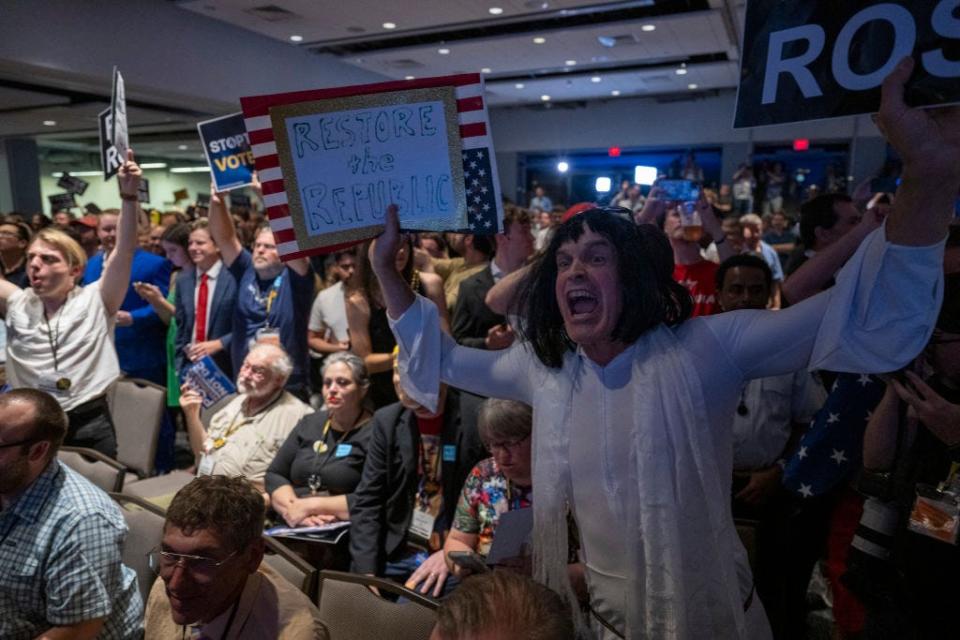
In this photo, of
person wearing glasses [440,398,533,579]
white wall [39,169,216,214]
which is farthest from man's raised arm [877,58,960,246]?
white wall [39,169,216,214]

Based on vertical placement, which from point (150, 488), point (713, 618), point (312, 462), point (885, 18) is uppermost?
point (885, 18)

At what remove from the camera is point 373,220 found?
1.51 meters

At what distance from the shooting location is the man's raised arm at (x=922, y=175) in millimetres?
903

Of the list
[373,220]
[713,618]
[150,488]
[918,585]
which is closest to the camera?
[713,618]

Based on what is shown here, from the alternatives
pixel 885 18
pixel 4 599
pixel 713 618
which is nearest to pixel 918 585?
pixel 713 618

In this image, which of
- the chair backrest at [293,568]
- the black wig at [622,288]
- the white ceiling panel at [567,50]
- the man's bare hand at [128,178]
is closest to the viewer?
the black wig at [622,288]

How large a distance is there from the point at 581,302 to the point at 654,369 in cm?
20

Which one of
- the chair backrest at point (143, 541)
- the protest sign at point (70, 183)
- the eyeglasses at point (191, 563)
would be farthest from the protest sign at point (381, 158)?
the protest sign at point (70, 183)

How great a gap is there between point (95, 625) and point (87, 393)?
66.7 inches

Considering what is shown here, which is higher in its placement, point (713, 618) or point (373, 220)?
point (373, 220)

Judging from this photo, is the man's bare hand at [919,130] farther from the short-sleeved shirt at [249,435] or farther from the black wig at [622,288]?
the short-sleeved shirt at [249,435]

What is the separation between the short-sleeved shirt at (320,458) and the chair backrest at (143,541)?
2.25 ft

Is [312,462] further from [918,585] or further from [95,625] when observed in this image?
[918,585]

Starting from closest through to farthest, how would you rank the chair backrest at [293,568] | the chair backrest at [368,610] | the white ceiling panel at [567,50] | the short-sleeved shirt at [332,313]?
1. the chair backrest at [368,610]
2. the chair backrest at [293,568]
3. the short-sleeved shirt at [332,313]
4. the white ceiling panel at [567,50]
